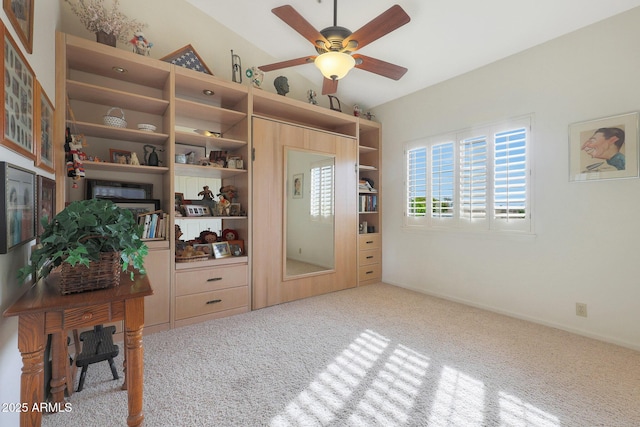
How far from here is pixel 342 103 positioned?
14.9 feet

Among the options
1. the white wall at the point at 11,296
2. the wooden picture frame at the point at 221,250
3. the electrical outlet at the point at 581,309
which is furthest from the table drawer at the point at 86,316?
the electrical outlet at the point at 581,309

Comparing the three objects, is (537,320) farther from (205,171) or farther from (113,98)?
(113,98)

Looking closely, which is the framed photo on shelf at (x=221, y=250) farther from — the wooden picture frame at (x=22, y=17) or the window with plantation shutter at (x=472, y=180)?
the window with plantation shutter at (x=472, y=180)

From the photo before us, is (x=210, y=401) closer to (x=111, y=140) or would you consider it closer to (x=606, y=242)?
(x=111, y=140)

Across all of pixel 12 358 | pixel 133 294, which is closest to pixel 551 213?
pixel 133 294

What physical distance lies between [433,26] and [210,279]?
341cm

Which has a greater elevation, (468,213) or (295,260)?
(468,213)

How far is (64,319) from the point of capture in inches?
46.6

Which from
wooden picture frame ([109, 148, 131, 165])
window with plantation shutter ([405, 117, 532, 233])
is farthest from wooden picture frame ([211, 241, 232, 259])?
window with plantation shutter ([405, 117, 532, 233])

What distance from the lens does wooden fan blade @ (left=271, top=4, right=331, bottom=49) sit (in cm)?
188

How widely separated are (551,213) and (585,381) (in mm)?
1492

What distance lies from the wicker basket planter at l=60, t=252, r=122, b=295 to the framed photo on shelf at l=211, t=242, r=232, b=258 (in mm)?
1699

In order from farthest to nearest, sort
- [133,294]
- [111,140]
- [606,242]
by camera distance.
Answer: [111,140], [606,242], [133,294]

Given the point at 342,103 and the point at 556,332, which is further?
the point at 342,103
